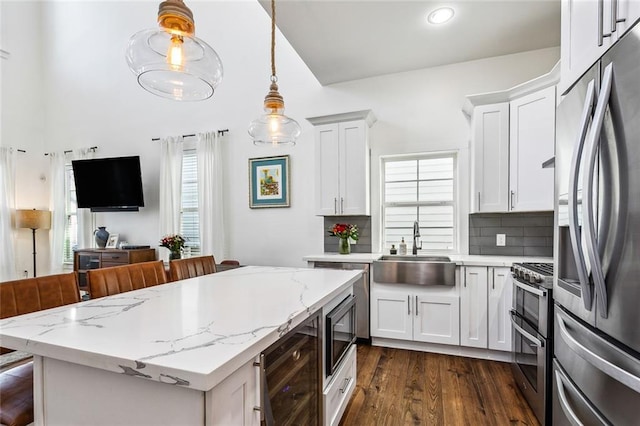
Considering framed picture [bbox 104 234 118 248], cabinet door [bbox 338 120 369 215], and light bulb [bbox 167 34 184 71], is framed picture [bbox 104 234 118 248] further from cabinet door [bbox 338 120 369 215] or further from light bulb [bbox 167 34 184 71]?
light bulb [bbox 167 34 184 71]

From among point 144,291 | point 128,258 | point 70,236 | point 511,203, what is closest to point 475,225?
point 511,203

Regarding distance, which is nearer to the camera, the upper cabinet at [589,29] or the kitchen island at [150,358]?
the kitchen island at [150,358]

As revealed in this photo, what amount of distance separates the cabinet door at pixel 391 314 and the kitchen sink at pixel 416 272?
145 mm

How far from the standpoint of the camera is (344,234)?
3.48 metres

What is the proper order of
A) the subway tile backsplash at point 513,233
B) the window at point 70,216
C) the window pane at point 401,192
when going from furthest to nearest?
the window at point 70,216 → the window pane at point 401,192 → the subway tile backsplash at point 513,233

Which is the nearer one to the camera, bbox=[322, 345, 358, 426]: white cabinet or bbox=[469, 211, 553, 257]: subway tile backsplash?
bbox=[322, 345, 358, 426]: white cabinet

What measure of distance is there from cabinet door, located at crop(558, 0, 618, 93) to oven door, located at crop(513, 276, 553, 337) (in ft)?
3.91

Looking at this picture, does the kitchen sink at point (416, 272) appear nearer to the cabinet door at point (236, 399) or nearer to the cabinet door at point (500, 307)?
the cabinet door at point (500, 307)

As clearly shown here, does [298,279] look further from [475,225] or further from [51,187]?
[51,187]

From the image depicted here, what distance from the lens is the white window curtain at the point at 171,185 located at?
15.0 feet

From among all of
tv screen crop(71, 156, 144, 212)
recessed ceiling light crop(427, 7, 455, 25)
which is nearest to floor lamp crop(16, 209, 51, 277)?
tv screen crop(71, 156, 144, 212)

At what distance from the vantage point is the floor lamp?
199 inches

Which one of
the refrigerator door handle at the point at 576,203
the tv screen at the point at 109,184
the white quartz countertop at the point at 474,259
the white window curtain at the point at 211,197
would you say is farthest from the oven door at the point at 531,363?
the tv screen at the point at 109,184

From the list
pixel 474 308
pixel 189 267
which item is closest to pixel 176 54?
pixel 189 267
